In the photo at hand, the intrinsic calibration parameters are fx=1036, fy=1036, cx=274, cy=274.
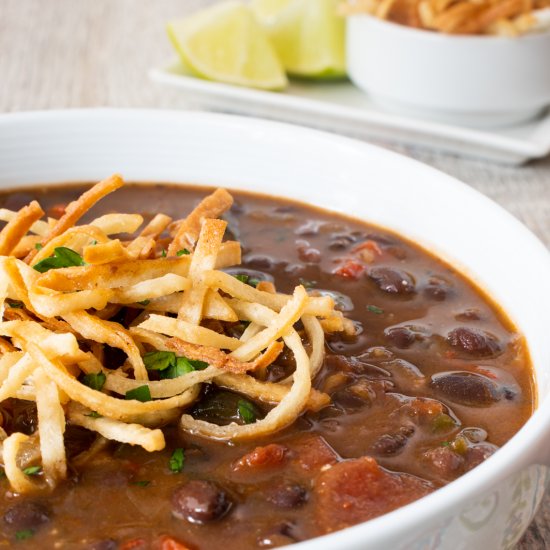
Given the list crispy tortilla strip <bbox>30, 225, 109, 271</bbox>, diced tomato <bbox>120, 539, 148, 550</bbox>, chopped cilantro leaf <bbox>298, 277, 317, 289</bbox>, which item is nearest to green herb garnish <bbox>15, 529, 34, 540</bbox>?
diced tomato <bbox>120, 539, 148, 550</bbox>

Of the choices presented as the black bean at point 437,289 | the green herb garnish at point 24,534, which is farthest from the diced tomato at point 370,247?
the green herb garnish at point 24,534

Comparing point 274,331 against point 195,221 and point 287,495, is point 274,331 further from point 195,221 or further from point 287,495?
point 195,221

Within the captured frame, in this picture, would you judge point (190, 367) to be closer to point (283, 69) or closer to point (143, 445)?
point (143, 445)

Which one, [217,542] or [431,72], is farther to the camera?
[431,72]

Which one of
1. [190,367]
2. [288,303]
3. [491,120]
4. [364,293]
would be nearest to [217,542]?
[190,367]

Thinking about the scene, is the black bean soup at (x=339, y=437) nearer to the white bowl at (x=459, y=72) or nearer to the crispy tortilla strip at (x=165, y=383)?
the crispy tortilla strip at (x=165, y=383)

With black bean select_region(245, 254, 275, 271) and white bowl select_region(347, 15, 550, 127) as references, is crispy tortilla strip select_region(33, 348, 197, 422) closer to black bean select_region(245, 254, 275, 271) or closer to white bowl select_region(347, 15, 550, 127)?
black bean select_region(245, 254, 275, 271)

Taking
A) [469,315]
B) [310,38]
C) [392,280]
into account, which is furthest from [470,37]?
[469,315]
